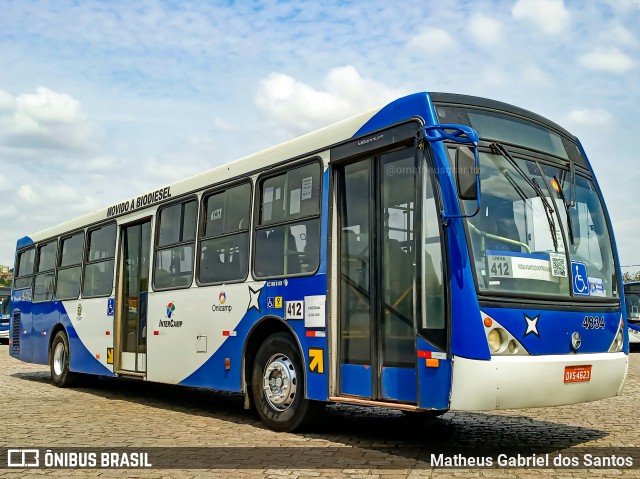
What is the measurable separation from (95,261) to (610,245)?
365 inches

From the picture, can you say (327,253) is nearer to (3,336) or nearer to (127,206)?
(127,206)

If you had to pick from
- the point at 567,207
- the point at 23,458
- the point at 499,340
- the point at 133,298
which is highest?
the point at 567,207

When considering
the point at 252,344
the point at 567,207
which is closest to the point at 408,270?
the point at 567,207

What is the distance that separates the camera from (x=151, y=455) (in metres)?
7.03

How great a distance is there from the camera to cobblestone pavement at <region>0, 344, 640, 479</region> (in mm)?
6297

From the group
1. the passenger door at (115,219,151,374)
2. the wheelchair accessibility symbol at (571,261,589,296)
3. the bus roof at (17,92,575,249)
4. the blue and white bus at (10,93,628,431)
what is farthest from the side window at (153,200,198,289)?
the wheelchair accessibility symbol at (571,261,589,296)

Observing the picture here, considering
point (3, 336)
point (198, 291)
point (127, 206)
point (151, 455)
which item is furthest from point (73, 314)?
point (3, 336)

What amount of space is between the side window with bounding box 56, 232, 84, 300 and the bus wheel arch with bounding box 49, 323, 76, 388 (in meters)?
0.74

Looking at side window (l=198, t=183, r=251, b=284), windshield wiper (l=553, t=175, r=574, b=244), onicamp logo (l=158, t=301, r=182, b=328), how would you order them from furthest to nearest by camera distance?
onicamp logo (l=158, t=301, r=182, b=328) → side window (l=198, t=183, r=251, b=284) → windshield wiper (l=553, t=175, r=574, b=244)

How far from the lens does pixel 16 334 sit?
17.4 metres

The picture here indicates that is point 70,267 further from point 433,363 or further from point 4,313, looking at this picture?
point 4,313

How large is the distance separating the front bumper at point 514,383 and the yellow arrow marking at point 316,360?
187 centimetres

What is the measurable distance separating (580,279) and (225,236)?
14.9 ft

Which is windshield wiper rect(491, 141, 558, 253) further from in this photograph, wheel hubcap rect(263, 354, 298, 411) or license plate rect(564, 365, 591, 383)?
wheel hubcap rect(263, 354, 298, 411)
